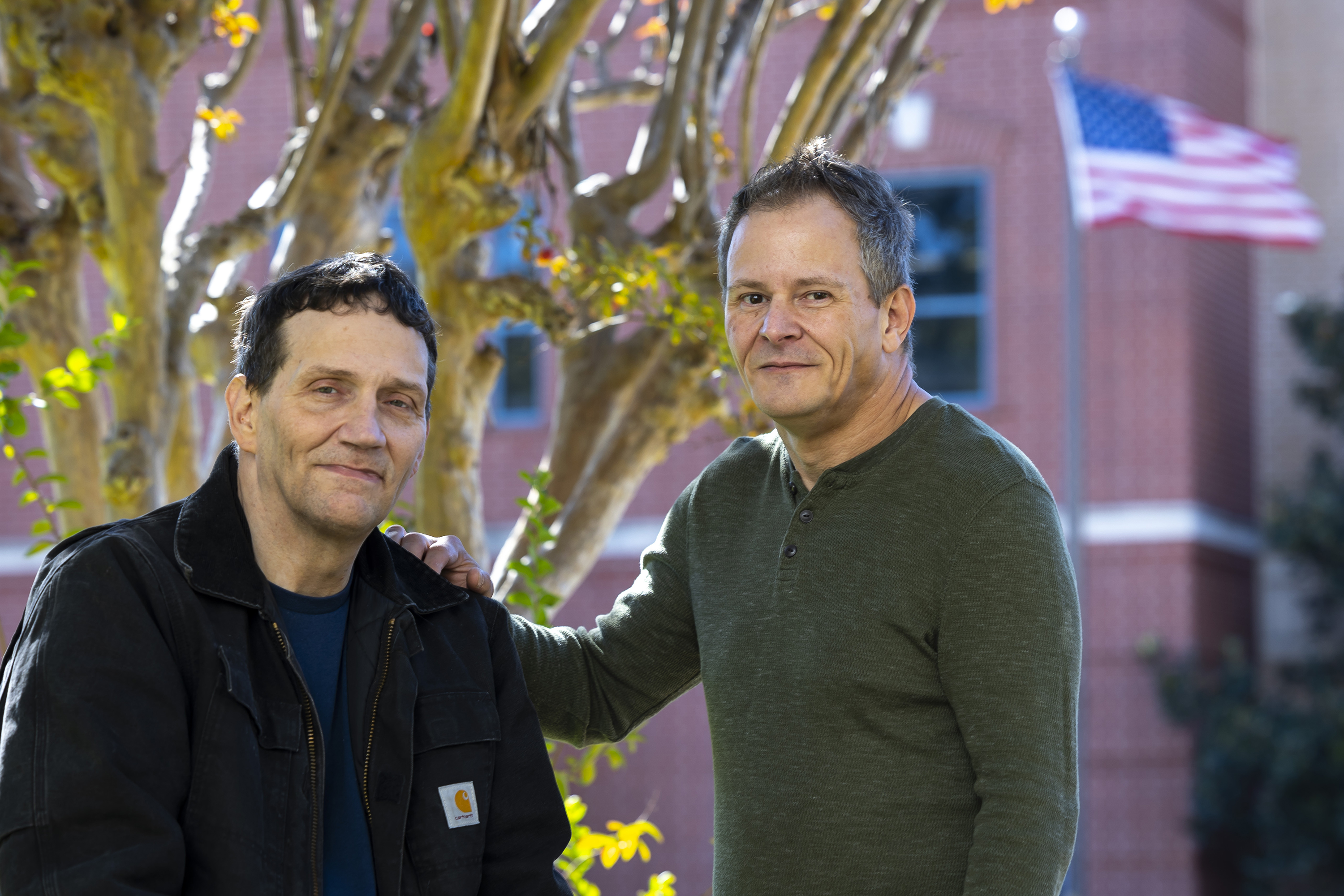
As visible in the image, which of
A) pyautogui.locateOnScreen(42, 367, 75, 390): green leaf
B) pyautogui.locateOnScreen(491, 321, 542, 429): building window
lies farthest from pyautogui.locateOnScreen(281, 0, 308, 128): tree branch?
pyautogui.locateOnScreen(491, 321, 542, 429): building window

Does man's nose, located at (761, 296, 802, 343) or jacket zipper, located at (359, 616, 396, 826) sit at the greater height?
man's nose, located at (761, 296, 802, 343)

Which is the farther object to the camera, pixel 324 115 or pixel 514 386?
pixel 514 386

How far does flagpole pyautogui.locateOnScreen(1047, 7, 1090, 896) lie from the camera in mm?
9914

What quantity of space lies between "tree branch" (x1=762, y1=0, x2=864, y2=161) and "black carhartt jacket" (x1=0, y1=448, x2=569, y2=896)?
2510mm

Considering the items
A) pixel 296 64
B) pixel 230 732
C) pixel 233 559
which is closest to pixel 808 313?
pixel 233 559

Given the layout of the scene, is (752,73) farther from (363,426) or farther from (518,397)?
(518,397)

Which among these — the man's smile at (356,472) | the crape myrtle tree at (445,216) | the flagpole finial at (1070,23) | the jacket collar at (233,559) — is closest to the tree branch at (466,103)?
the crape myrtle tree at (445,216)

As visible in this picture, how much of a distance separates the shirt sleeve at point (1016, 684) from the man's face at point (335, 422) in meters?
0.91

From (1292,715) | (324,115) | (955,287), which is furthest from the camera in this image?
(955,287)

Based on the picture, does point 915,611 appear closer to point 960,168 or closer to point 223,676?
point 223,676

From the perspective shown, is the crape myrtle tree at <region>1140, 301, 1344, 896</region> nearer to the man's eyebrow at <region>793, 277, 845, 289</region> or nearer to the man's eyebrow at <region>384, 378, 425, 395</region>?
the man's eyebrow at <region>793, 277, 845, 289</region>

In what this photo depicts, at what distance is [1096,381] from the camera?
11.6 m

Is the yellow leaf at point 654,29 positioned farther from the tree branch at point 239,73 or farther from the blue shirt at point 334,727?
the blue shirt at point 334,727

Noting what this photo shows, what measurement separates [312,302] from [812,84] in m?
2.65
